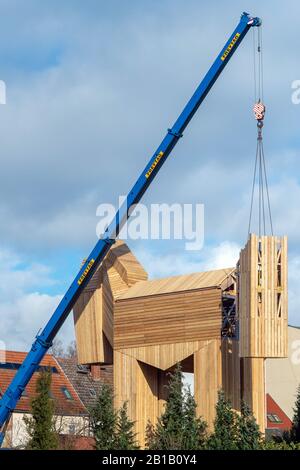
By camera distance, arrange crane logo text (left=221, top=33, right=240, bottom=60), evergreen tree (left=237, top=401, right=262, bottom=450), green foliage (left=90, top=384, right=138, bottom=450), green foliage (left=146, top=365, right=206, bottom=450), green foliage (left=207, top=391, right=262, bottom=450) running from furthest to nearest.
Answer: crane logo text (left=221, top=33, right=240, bottom=60), green foliage (left=146, top=365, right=206, bottom=450), green foliage (left=207, top=391, right=262, bottom=450), evergreen tree (left=237, top=401, right=262, bottom=450), green foliage (left=90, top=384, right=138, bottom=450)

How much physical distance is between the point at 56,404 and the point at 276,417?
53.2ft

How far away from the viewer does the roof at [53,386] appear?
181ft

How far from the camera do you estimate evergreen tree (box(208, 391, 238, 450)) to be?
3512 cm

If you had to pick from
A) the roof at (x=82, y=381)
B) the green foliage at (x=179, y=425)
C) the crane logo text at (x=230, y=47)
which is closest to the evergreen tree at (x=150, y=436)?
the green foliage at (x=179, y=425)

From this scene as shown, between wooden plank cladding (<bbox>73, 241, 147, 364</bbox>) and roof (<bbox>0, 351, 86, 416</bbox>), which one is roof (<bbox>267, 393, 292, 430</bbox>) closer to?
roof (<bbox>0, 351, 86, 416</bbox>)

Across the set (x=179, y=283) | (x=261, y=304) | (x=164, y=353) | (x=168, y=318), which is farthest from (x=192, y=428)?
(x=179, y=283)

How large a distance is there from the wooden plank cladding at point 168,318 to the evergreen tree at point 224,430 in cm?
436

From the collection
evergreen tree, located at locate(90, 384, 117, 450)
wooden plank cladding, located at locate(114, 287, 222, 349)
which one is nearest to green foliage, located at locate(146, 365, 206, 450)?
evergreen tree, located at locate(90, 384, 117, 450)

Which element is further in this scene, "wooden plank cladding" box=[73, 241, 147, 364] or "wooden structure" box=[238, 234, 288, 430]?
"wooden plank cladding" box=[73, 241, 147, 364]

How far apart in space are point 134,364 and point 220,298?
5323 millimetres

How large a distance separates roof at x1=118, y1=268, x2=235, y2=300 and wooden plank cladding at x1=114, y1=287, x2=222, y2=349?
0.72 ft

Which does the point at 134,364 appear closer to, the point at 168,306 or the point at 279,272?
the point at 168,306

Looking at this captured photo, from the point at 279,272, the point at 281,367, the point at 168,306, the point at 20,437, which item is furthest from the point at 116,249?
the point at 281,367

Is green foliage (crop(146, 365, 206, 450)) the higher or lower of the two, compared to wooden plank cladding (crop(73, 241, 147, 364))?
lower
